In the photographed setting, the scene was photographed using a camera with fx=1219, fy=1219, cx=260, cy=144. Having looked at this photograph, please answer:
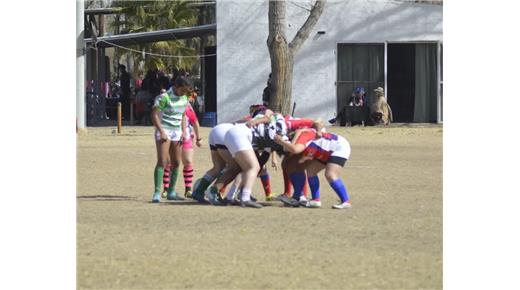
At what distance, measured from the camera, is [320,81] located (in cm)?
3438

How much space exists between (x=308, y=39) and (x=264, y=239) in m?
24.1

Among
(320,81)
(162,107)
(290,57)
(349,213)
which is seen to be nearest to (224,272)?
(349,213)

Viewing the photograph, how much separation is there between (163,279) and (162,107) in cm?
570

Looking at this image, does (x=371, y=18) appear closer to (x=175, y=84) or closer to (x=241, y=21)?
(x=241, y=21)

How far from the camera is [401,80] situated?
34.5 m

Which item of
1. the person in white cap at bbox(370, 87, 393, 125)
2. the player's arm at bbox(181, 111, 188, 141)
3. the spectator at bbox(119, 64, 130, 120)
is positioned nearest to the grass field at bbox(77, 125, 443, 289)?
the player's arm at bbox(181, 111, 188, 141)

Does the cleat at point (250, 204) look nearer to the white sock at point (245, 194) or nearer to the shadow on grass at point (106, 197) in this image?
the white sock at point (245, 194)

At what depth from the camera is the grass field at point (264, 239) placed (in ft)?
28.4

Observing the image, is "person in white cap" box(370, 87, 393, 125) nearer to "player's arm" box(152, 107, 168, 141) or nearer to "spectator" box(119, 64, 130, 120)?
"spectator" box(119, 64, 130, 120)

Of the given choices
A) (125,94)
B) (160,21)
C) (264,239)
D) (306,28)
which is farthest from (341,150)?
(160,21)

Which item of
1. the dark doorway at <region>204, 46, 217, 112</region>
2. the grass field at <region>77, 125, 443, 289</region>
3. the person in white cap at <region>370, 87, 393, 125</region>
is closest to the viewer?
the grass field at <region>77, 125, 443, 289</region>

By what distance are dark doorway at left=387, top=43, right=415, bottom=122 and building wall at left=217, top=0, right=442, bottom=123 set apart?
16.2 inches

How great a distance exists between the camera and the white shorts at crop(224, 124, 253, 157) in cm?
1352

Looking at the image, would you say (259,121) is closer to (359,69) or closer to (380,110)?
(380,110)
